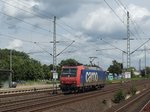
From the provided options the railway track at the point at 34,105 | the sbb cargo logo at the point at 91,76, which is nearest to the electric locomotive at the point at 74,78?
the sbb cargo logo at the point at 91,76

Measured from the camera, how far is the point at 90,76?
50844 mm

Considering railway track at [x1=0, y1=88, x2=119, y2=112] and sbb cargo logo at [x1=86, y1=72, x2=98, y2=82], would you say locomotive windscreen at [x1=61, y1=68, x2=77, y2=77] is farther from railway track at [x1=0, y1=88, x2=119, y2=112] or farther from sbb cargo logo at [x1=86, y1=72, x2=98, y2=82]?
railway track at [x1=0, y1=88, x2=119, y2=112]

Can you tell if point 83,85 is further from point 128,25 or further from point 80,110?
point 80,110

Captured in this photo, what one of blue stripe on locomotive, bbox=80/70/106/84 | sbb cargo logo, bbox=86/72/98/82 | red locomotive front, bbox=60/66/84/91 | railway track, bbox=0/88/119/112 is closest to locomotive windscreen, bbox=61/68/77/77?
red locomotive front, bbox=60/66/84/91

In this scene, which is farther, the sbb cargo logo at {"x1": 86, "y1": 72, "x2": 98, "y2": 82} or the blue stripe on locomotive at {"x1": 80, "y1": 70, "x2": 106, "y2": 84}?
the sbb cargo logo at {"x1": 86, "y1": 72, "x2": 98, "y2": 82}

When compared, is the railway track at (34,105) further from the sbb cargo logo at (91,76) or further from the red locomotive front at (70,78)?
the sbb cargo logo at (91,76)

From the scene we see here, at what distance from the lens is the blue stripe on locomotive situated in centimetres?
4726

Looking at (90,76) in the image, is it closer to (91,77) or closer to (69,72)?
(91,77)

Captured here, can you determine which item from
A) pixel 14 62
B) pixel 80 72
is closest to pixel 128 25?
pixel 80 72

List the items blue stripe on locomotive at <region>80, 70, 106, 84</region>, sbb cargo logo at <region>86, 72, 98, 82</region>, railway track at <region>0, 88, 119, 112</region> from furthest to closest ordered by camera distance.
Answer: sbb cargo logo at <region>86, 72, 98, 82</region>
blue stripe on locomotive at <region>80, 70, 106, 84</region>
railway track at <region>0, 88, 119, 112</region>

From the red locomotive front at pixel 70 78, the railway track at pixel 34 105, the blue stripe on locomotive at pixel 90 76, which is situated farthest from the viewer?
the blue stripe on locomotive at pixel 90 76

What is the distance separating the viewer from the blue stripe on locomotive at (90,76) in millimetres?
47263

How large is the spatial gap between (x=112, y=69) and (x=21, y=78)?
68.4 metres

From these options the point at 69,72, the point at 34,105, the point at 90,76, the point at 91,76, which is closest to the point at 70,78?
the point at 69,72
